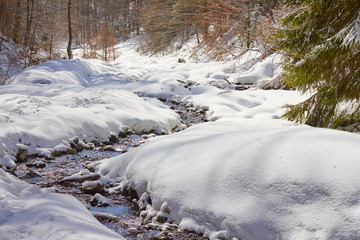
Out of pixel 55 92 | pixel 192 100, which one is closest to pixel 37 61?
pixel 55 92

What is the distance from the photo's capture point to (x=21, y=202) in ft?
9.71

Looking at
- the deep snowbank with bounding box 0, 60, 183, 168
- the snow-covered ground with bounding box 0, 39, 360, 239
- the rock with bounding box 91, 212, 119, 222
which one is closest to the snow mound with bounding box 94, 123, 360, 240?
the snow-covered ground with bounding box 0, 39, 360, 239

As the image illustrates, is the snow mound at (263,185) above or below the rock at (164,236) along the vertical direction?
above

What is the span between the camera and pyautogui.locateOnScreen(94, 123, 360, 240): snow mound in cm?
309

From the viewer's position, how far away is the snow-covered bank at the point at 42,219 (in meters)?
2.36

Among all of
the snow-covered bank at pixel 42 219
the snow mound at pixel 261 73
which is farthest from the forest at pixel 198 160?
the snow mound at pixel 261 73

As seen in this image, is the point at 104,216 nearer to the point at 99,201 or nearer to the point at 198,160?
the point at 99,201

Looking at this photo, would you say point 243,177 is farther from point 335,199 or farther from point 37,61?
point 37,61

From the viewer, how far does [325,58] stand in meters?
5.59

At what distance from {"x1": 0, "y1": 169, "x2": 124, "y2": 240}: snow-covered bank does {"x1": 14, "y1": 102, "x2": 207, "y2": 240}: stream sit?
0.74 metres

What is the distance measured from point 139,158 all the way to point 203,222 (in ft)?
6.37

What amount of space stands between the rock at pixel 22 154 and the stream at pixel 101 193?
0.33ft

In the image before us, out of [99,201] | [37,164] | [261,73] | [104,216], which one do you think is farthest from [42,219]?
[261,73]

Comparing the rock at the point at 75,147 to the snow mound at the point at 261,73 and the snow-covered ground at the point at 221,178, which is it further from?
the snow mound at the point at 261,73
